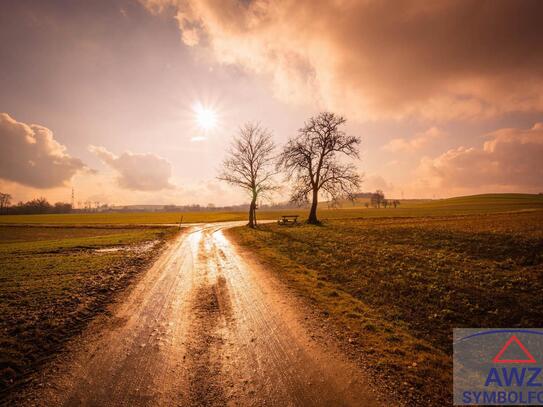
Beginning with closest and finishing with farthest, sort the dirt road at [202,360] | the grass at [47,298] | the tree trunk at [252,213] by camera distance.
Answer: the dirt road at [202,360], the grass at [47,298], the tree trunk at [252,213]

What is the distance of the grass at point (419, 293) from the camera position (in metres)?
4.74

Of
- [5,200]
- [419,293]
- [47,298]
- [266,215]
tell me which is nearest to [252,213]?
[47,298]

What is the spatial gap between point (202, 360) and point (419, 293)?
7.00 metres

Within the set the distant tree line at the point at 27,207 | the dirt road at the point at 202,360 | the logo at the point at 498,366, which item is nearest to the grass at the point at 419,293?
the logo at the point at 498,366

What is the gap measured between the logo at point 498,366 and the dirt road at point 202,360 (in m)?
1.84

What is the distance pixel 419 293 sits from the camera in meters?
7.92

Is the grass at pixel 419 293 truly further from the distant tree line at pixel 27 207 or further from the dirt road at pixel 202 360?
the distant tree line at pixel 27 207

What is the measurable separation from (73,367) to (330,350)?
5.03 metres

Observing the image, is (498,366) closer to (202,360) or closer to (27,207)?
(202,360)

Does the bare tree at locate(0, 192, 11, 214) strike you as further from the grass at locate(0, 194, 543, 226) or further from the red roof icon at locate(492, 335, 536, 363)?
the red roof icon at locate(492, 335, 536, 363)

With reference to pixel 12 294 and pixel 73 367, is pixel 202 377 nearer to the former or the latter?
pixel 73 367

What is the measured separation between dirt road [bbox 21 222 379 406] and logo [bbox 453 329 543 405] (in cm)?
184

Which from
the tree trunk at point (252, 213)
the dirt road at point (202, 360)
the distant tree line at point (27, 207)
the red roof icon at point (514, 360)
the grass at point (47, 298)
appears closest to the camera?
the dirt road at point (202, 360)

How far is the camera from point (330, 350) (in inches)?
199
